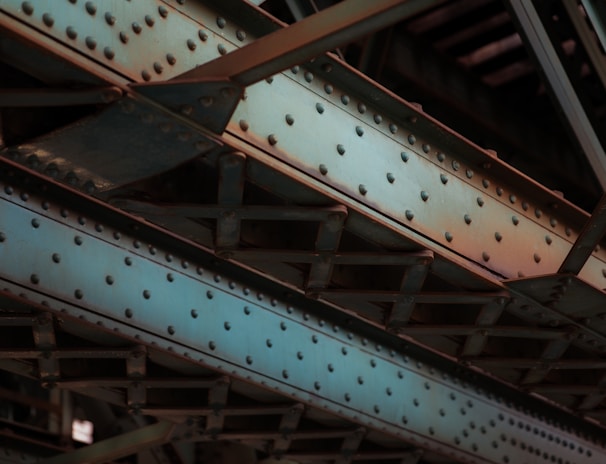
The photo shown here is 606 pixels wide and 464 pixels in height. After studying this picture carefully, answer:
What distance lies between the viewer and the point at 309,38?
471cm

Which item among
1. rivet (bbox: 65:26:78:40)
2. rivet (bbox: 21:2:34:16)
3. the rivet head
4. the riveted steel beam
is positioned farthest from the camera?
the riveted steel beam

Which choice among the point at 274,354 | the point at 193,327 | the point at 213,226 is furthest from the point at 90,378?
the point at 213,226

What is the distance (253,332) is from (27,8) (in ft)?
11.9

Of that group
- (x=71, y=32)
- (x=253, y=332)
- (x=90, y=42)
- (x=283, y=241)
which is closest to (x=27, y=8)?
(x=71, y=32)

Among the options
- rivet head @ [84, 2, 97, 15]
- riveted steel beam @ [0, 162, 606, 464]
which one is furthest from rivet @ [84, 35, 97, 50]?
riveted steel beam @ [0, 162, 606, 464]

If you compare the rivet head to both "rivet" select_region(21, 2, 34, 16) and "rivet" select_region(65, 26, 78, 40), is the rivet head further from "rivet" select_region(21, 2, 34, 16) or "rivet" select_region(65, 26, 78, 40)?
"rivet" select_region(21, 2, 34, 16)

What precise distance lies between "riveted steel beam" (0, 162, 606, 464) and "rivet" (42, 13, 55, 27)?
1.87 metres

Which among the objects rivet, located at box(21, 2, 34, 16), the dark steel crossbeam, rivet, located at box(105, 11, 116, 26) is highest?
rivet, located at box(105, 11, 116, 26)

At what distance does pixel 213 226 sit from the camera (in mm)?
6273

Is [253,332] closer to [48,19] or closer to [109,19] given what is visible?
[109,19]

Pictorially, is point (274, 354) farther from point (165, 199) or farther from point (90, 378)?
point (165, 199)

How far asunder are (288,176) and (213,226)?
915 millimetres

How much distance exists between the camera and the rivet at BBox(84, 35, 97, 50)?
4871 mm

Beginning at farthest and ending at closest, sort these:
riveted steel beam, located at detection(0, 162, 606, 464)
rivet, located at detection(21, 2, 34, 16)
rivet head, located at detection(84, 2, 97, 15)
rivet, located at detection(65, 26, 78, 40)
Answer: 1. riveted steel beam, located at detection(0, 162, 606, 464)
2. rivet head, located at detection(84, 2, 97, 15)
3. rivet, located at detection(65, 26, 78, 40)
4. rivet, located at detection(21, 2, 34, 16)
